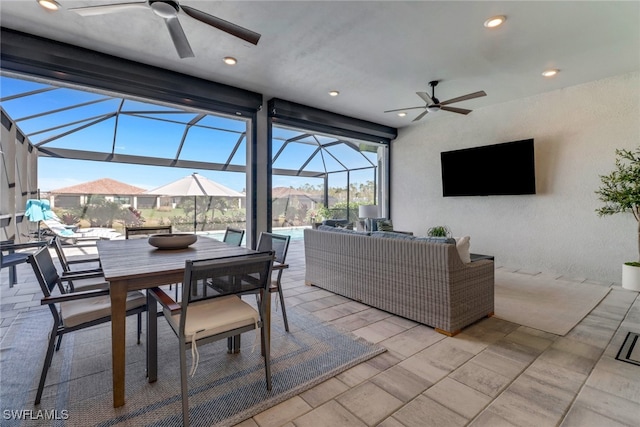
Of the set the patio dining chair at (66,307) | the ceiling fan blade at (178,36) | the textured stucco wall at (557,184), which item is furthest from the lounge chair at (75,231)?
the textured stucco wall at (557,184)

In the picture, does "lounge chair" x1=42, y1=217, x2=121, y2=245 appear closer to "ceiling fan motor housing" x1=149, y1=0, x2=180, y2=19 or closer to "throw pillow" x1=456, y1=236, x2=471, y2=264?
"ceiling fan motor housing" x1=149, y1=0, x2=180, y2=19

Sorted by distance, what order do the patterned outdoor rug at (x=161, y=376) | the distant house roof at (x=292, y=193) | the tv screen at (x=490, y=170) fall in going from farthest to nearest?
the distant house roof at (x=292, y=193)
the tv screen at (x=490, y=170)
the patterned outdoor rug at (x=161, y=376)

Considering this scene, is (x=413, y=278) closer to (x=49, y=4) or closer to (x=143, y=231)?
(x=143, y=231)

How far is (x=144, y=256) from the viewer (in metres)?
2.07

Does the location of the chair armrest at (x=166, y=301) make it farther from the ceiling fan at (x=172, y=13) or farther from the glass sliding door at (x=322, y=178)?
the glass sliding door at (x=322, y=178)

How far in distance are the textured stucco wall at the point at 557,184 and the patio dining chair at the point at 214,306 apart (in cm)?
491

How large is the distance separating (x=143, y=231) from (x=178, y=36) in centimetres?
216

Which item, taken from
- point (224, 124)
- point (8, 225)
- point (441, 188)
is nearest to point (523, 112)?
point (441, 188)

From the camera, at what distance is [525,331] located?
256 centimetres

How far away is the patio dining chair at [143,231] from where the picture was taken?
129 inches

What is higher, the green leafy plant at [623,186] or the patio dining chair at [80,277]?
the green leafy plant at [623,186]

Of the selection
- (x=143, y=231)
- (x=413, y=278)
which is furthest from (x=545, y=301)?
(x=143, y=231)

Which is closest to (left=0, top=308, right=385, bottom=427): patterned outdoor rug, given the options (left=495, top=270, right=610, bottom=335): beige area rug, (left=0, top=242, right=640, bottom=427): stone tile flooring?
(left=0, top=242, right=640, bottom=427): stone tile flooring

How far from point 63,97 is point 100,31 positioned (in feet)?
8.35
